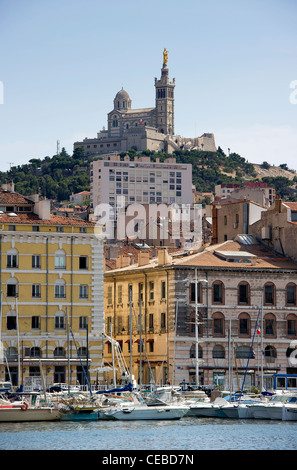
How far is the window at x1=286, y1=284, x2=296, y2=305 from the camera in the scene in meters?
110

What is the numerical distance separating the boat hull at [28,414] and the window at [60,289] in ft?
66.7

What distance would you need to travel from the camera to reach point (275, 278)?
10994 cm

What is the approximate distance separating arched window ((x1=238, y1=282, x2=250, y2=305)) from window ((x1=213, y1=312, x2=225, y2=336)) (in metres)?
2.34

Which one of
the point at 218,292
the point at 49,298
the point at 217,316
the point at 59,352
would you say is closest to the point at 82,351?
the point at 59,352

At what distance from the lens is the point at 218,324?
108 m

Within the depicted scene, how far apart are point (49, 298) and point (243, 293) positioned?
744 inches

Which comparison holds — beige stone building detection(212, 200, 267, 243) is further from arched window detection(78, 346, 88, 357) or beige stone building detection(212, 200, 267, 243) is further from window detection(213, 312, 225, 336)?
arched window detection(78, 346, 88, 357)

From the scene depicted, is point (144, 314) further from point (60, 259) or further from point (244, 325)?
point (60, 259)

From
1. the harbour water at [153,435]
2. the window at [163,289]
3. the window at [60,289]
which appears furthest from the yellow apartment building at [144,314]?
the harbour water at [153,435]

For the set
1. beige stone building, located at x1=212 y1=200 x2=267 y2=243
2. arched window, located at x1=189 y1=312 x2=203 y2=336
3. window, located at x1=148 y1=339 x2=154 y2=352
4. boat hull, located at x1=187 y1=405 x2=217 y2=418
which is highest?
beige stone building, located at x1=212 y1=200 x2=267 y2=243

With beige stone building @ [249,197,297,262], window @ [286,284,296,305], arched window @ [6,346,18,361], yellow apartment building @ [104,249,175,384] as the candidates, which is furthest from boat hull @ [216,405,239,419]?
beige stone building @ [249,197,297,262]

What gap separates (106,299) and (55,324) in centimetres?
1876

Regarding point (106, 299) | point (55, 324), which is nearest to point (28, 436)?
point (55, 324)
